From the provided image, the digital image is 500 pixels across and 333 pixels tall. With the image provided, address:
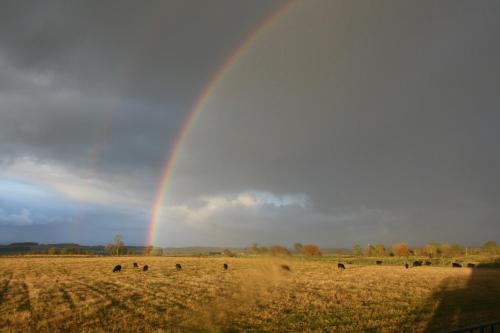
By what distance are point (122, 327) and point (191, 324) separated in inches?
128

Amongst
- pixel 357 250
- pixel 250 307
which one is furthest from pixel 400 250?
pixel 250 307

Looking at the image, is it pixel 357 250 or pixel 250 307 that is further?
pixel 357 250

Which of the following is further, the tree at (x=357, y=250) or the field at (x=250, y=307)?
the tree at (x=357, y=250)

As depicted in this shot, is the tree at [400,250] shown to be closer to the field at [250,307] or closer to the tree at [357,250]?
the tree at [357,250]

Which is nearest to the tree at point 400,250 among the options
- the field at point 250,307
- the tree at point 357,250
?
the tree at point 357,250

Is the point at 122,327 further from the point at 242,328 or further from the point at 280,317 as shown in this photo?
the point at 280,317

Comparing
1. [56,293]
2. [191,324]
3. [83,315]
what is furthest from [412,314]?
[56,293]

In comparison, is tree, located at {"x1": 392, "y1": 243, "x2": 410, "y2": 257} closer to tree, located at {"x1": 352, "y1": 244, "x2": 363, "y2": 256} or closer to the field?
tree, located at {"x1": 352, "y1": 244, "x2": 363, "y2": 256}

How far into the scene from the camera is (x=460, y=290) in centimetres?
3266

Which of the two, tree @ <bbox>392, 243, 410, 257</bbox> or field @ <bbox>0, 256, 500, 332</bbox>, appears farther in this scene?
tree @ <bbox>392, 243, 410, 257</bbox>

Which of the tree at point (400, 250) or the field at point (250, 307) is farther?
the tree at point (400, 250)

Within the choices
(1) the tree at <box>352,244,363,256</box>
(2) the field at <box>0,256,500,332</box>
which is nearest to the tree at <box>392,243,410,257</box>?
(1) the tree at <box>352,244,363,256</box>

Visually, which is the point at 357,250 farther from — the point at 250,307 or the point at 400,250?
the point at 250,307

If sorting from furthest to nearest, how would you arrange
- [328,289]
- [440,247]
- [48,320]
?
[440,247] < [328,289] < [48,320]
